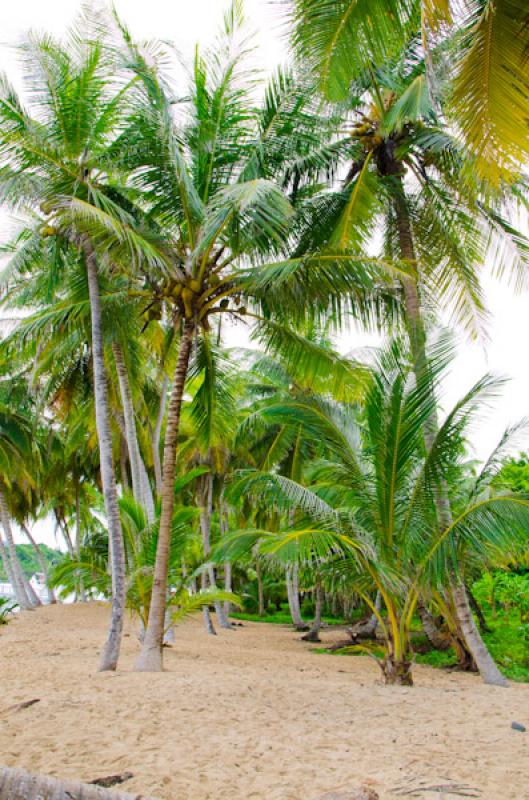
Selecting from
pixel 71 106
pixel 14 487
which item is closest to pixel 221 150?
pixel 71 106

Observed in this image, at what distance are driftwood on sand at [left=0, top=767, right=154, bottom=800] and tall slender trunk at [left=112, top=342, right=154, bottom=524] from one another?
8094 millimetres

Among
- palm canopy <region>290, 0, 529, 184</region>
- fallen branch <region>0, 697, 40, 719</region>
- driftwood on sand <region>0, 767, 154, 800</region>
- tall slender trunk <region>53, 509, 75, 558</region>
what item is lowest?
fallen branch <region>0, 697, 40, 719</region>

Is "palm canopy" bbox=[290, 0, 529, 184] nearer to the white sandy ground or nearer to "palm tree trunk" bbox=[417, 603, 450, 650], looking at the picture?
the white sandy ground

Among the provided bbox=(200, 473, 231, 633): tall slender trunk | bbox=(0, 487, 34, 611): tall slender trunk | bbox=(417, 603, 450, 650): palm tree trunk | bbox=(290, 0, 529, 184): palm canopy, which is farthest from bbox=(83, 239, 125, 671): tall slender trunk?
bbox=(0, 487, 34, 611): tall slender trunk

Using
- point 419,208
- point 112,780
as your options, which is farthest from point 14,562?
point 112,780

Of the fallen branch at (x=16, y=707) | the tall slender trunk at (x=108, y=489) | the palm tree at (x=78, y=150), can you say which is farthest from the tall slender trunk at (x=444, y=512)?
the fallen branch at (x=16, y=707)

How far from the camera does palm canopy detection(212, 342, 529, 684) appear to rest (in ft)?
25.3

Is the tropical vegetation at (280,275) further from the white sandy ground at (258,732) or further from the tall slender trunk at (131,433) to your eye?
the white sandy ground at (258,732)

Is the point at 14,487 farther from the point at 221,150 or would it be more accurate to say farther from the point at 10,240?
the point at 221,150

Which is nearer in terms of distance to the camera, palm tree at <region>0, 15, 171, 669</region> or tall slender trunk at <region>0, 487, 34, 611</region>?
palm tree at <region>0, 15, 171, 669</region>

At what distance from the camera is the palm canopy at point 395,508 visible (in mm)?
7707

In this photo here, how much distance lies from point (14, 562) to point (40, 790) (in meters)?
16.9

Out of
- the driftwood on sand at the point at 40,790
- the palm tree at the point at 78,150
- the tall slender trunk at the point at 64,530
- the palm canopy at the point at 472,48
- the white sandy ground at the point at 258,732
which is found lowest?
the white sandy ground at the point at 258,732

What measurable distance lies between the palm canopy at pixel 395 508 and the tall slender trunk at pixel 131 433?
2754 millimetres
